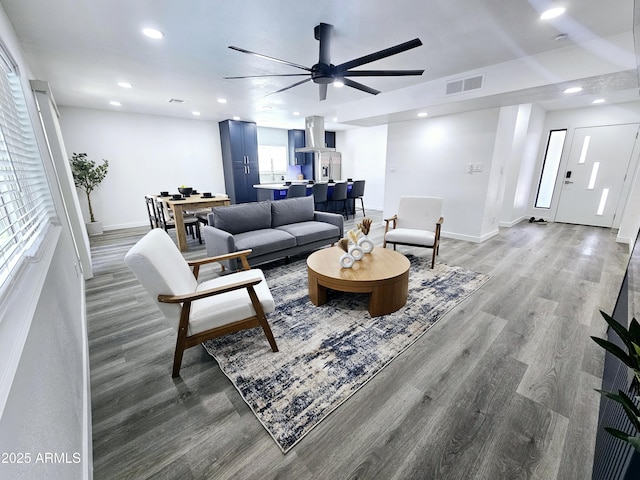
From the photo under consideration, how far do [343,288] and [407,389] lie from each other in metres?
0.89

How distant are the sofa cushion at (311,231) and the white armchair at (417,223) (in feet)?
2.61

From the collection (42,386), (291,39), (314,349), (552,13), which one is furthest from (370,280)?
(552,13)

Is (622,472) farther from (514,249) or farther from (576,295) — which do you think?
(514,249)

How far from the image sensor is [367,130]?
26.6 ft

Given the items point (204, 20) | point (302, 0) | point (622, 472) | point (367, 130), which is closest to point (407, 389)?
point (622, 472)

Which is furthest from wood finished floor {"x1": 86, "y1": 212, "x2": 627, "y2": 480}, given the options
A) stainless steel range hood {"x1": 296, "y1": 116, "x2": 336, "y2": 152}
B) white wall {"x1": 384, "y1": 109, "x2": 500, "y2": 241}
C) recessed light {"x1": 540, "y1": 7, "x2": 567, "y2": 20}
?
stainless steel range hood {"x1": 296, "y1": 116, "x2": 336, "y2": 152}

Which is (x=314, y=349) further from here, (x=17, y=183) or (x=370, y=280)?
(x=17, y=183)

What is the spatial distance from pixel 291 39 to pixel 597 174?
6.60 m

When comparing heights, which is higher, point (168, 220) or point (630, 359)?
point (630, 359)

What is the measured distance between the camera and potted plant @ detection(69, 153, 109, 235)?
5039 mm

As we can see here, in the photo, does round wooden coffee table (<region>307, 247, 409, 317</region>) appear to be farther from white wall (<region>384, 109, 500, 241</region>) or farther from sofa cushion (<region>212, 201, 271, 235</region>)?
white wall (<region>384, 109, 500, 241</region>)

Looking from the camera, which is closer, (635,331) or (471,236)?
(635,331)

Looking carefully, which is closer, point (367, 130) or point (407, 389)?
point (407, 389)

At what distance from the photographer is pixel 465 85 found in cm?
356
